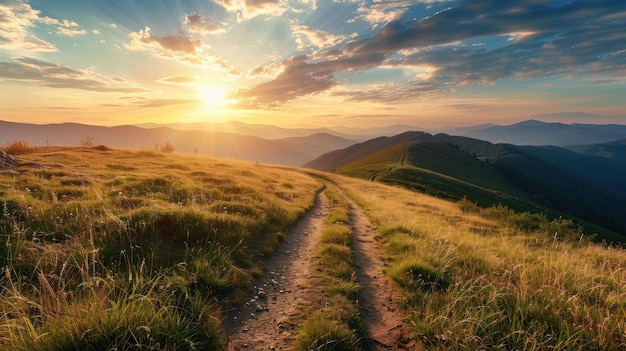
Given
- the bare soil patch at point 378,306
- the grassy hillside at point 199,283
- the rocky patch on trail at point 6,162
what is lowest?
the bare soil patch at point 378,306

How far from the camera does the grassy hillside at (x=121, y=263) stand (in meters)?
4.30

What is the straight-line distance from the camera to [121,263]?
7.17 m

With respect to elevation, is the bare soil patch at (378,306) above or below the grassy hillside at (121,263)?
below

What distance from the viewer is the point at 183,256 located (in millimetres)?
7895

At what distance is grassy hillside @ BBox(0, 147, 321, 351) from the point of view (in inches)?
169

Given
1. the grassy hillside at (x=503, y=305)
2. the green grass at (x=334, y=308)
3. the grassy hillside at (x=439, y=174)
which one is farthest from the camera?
the grassy hillside at (x=439, y=174)

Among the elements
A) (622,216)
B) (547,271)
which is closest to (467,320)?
(547,271)

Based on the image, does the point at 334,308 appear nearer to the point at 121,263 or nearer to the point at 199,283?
the point at 199,283

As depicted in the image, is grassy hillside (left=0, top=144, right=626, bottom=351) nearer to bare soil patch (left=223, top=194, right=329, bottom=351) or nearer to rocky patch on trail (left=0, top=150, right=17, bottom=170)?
bare soil patch (left=223, top=194, right=329, bottom=351)

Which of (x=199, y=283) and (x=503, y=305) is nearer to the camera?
(x=503, y=305)

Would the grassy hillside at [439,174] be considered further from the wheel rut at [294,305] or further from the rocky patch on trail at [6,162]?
the rocky patch on trail at [6,162]

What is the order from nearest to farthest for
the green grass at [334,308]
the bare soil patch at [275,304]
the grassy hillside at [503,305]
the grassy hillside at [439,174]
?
1. the grassy hillside at [503,305]
2. the green grass at [334,308]
3. the bare soil patch at [275,304]
4. the grassy hillside at [439,174]

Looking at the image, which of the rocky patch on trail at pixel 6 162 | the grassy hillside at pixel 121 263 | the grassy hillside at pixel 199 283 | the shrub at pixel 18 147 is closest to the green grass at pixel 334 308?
the grassy hillside at pixel 199 283

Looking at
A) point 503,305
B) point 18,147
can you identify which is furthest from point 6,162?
point 503,305
